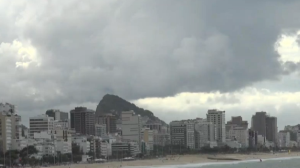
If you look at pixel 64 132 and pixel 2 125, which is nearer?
pixel 2 125

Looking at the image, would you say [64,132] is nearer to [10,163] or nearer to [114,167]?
[10,163]

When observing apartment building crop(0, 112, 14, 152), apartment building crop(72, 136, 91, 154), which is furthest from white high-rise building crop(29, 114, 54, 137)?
apartment building crop(0, 112, 14, 152)

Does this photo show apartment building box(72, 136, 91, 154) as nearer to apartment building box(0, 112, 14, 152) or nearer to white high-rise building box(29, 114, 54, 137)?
white high-rise building box(29, 114, 54, 137)

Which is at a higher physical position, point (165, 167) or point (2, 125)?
point (2, 125)

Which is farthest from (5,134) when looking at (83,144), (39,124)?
(39,124)

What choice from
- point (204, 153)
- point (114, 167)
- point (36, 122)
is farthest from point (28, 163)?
point (204, 153)

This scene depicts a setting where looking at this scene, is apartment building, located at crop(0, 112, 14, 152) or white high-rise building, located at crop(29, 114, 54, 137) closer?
apartment building, located at crop(0, 112, 14, 152)

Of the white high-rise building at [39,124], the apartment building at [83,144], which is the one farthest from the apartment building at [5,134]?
the white high-rise building at [39,124]

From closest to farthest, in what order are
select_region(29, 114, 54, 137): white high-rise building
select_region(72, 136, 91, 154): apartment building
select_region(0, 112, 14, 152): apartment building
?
select_region(0, 112, 14, 152): apartment building
select_region(72, 136, 91, 154): apartment building
select_region(29, 114, 54, 137): white high-rise building
